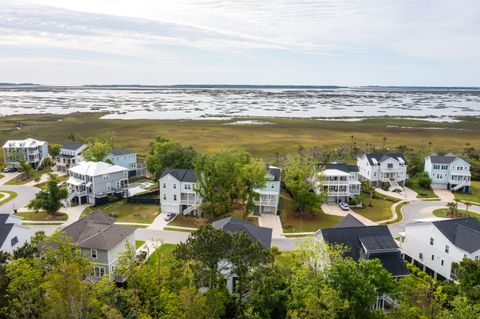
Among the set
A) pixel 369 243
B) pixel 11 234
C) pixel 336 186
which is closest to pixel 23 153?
pixel 11 234

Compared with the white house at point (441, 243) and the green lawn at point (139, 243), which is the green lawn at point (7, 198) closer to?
the green lawn at point (139, 243)

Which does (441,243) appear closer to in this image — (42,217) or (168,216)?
(168,216)

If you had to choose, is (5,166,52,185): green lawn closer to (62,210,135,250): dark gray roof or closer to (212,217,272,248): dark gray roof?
(62,210,135,250): dark gray roof

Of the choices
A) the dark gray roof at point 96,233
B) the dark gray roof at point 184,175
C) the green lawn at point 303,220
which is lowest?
the green lawn at point 303,220

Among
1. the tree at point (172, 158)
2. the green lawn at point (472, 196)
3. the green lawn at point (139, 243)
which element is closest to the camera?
the green lawn at point (139, 243)

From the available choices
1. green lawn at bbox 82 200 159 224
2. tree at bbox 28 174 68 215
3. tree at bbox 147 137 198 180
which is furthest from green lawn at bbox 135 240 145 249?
tree at bbox 147 137 198 180

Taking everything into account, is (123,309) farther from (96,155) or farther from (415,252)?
(96,155)

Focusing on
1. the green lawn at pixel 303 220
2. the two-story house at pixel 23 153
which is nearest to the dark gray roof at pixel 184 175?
the green lawn at pixel 303 220
